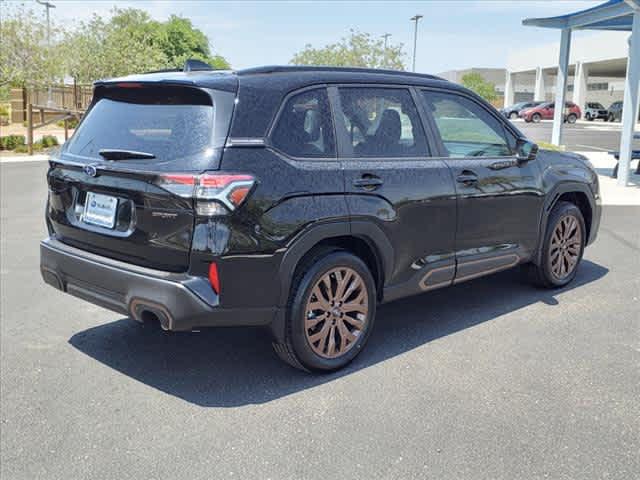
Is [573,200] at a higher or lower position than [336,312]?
higher

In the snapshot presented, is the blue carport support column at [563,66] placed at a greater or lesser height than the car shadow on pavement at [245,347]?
greater

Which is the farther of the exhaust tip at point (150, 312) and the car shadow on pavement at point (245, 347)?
the car shadow on pavement at point (245, 347)

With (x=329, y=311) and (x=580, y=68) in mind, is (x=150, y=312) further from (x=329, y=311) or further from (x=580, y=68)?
→ (x=580, y=68)

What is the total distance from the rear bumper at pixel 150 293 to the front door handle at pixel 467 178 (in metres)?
1.80

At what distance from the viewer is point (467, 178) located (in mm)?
4824

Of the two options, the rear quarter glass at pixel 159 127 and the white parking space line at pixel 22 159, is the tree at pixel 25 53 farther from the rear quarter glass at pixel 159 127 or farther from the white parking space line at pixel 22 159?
the rear quarter glass at pixel 159 127

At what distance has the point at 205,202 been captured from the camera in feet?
11.4

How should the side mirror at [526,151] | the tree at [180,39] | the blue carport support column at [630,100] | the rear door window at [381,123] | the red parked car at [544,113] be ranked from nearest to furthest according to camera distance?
1. the rear door window at [381,123]
2. the side mirror at [526,151]
3. the blue carport support column at [630,100]
4. the red parked car at [544,113]
5. the tree at [180,39]

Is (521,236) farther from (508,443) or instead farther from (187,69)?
(187,69)

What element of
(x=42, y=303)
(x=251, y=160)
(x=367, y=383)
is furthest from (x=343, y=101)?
(x=42, y=303)

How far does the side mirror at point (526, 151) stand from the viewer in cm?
532

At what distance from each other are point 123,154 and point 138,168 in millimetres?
225

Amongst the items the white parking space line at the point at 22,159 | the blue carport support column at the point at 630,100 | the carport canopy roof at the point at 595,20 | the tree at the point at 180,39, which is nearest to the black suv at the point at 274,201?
the blue carport support column at the point at 630,100

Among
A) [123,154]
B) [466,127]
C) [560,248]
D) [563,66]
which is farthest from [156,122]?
[563,66]
